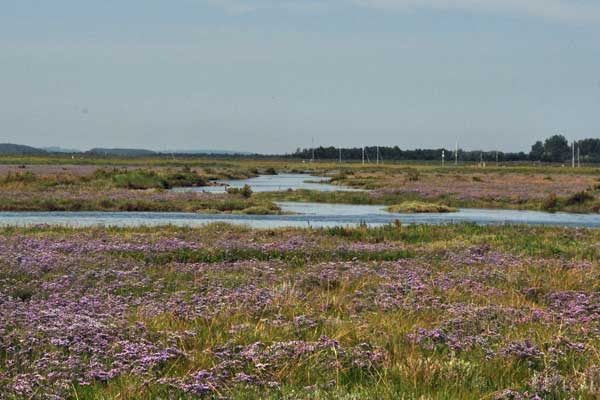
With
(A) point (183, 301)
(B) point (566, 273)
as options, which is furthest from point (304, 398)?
(B) point (566, 273)

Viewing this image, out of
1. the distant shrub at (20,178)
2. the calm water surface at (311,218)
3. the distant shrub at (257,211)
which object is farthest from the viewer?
the distant shrub at (20,178)

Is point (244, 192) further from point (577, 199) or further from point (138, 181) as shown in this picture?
point (577, 199)

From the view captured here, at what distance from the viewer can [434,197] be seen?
201ft

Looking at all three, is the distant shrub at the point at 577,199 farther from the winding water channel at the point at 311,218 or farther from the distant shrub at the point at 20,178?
the distant shrub at the point at 20,178

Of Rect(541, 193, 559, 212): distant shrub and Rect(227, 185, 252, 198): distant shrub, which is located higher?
Rect(227, 185, 252, 198): distant shrub

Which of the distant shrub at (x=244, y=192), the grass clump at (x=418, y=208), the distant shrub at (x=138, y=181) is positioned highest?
the distant shrub at (x=138, y=181)

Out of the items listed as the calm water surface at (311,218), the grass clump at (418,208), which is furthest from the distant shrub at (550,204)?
the grass clump at (418,208)

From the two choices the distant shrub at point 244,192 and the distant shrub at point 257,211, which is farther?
the distant shrub at point 244,192

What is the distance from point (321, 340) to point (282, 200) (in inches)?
1913

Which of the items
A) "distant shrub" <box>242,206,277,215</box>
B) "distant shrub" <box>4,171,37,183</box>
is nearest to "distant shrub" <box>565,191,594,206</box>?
"distant shrub" <box>242,206,277,215</box>

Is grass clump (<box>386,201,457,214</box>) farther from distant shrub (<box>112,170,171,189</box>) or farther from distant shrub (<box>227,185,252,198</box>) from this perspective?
distant shrub (<box>112,170,171,189</box>)

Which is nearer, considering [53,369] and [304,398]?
[304,398]

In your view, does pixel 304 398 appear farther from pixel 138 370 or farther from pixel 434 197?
pixel 434 197

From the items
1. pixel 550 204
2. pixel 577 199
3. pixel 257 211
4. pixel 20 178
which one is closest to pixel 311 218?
pixel 257 211
